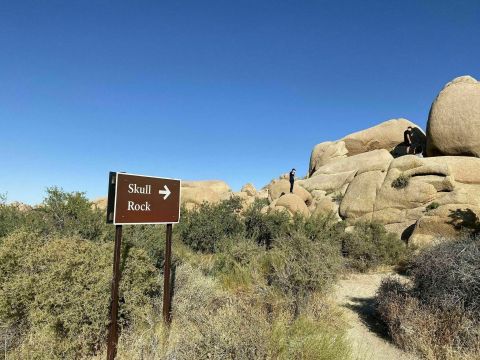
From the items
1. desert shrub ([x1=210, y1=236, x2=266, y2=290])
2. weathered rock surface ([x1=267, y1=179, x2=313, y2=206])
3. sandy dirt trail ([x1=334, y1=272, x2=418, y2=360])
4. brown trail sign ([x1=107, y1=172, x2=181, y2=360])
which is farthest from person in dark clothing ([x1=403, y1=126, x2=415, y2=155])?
brown trail sign ([x1=107, y1=172, x2=181, y2=360])

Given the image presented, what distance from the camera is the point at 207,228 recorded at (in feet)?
42.0

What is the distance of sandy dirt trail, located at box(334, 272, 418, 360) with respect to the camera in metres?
5.63

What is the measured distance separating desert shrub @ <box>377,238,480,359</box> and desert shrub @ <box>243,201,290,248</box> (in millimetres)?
6981

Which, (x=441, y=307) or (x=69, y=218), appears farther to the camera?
(x=69, y=218)

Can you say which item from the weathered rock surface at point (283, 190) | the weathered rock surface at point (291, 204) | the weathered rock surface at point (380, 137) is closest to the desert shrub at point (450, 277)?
the weathered rock surface at point (291, 204)

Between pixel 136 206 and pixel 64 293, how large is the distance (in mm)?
1676

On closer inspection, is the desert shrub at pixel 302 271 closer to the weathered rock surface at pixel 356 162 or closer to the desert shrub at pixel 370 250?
the desert shrub at pixel 370 250

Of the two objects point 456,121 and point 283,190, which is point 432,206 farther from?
point 283,190

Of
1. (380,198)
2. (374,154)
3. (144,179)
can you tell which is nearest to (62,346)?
(144,179)

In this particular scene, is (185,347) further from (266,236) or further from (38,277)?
(266,236)

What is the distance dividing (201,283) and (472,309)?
5196 millimetres

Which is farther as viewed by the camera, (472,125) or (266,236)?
(472,125)

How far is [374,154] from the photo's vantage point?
30875 millimetres

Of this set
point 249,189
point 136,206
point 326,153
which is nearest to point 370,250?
point 136,206
